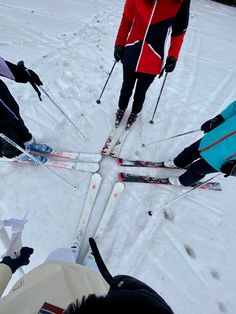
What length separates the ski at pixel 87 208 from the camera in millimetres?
2348

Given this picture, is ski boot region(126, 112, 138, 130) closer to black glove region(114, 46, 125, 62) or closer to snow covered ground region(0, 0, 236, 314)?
snow covered ground region(0, 0, 236, 314)

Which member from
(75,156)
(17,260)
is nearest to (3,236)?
(17,260)

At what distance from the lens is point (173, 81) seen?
450 centimetres

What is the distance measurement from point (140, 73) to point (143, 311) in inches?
99.1

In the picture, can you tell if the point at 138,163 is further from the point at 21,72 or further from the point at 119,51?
the point at 21,72

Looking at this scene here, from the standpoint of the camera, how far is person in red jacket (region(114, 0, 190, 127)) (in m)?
2.25

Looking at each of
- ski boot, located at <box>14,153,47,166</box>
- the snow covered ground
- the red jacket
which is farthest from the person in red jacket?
ski boot, located at <box>14,153,47,166</box>

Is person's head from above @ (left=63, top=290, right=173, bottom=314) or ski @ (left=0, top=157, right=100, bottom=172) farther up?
person's head from above @ (left=63, top=290, right=173, bottom=314)

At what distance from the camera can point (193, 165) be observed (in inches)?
101

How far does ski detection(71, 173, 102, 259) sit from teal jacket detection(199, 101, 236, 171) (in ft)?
3.85

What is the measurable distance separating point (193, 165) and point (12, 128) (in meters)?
1.84

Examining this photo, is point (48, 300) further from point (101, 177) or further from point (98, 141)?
point (98, 141)

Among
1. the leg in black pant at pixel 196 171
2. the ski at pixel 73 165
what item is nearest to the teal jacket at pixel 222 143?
the leg in black pant at pixel 196 171

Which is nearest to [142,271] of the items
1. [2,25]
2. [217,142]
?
[217,142]
